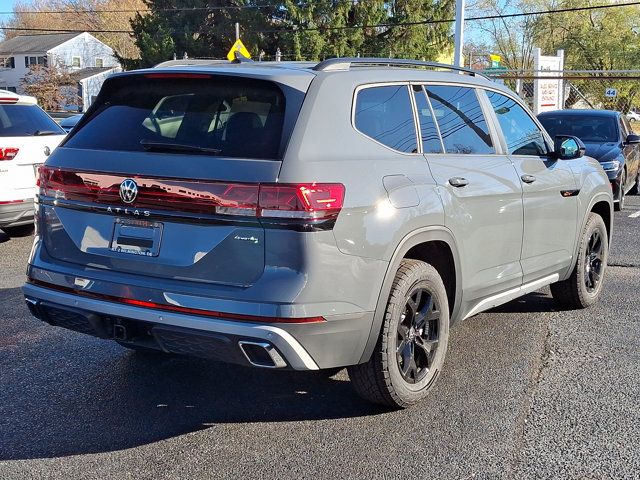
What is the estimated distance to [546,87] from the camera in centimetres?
2259

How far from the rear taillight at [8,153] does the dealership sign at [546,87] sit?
15816 mm

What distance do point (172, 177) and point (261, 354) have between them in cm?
91

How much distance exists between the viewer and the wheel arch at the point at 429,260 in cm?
373

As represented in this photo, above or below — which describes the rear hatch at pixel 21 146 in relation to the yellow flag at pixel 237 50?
below

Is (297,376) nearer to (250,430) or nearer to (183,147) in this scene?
(250,430)

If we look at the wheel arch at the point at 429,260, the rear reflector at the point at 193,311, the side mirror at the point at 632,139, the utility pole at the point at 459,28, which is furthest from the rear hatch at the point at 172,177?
the utility pole at the point at 459,28

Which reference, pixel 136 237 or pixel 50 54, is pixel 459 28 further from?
pixel 50 54

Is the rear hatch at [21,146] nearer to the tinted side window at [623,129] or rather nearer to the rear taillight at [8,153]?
the rear taillight at [8,153]

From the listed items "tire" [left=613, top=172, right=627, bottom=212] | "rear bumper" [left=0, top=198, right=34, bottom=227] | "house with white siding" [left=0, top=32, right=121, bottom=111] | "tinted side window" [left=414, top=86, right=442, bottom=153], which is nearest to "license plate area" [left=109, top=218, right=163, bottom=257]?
"tinted side window" [left=414, top=86, right=442, bottom=153]

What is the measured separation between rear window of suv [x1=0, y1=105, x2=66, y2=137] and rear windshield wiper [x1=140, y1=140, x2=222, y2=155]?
537 centimetres

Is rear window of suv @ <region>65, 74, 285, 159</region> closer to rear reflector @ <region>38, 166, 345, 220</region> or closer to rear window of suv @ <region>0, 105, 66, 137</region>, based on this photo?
rear reflector @ <region>38, 166, 345, 220</region>

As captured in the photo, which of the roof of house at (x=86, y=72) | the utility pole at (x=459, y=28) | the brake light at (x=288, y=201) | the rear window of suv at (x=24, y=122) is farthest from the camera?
the roof of house at (x=86, y=72)

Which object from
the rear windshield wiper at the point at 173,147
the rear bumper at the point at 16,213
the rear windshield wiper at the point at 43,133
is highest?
the rear windshield wiper at the point at 173,147

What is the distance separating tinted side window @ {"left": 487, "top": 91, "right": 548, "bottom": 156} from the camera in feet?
17.0
